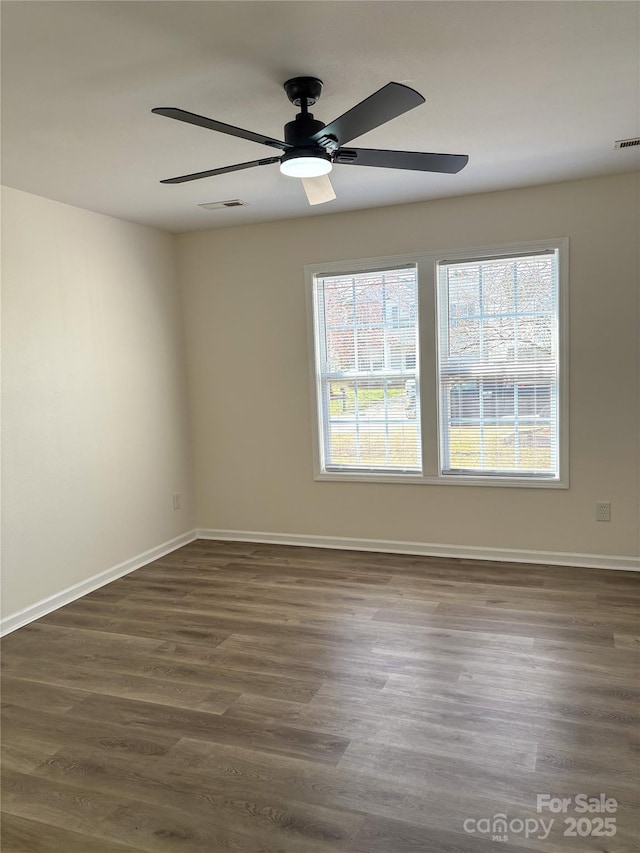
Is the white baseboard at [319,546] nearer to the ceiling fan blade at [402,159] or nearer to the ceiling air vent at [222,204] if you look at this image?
the ceiling air vent at [222,204]

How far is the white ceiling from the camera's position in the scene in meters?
1.97

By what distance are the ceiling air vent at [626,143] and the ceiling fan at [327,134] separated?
1219 mm

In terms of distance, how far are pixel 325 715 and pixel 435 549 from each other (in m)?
2.21

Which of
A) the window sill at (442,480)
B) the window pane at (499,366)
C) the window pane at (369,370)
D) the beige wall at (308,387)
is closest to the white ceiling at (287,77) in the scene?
the beige wall at (308,387)

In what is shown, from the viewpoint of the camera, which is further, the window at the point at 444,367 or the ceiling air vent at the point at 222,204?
the window at the point at 444,367

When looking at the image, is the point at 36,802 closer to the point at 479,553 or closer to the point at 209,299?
the point at 479,553

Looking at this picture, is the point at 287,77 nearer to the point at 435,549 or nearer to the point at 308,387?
the point at 308,387

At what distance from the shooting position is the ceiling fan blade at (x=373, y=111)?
1.93 m

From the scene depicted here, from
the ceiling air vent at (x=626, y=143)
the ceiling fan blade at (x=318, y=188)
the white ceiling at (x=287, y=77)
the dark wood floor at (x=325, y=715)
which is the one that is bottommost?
the dark wood floor at (x=325, y=715)

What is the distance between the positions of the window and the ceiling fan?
70.9 inches

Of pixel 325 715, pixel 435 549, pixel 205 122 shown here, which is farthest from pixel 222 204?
pixel 325 715

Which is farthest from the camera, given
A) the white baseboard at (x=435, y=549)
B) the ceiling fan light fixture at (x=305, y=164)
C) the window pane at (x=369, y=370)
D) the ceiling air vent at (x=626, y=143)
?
the window pane at (x=369, y=370)

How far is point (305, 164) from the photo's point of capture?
7.84 feet

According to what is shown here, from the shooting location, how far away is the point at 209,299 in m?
5.13
